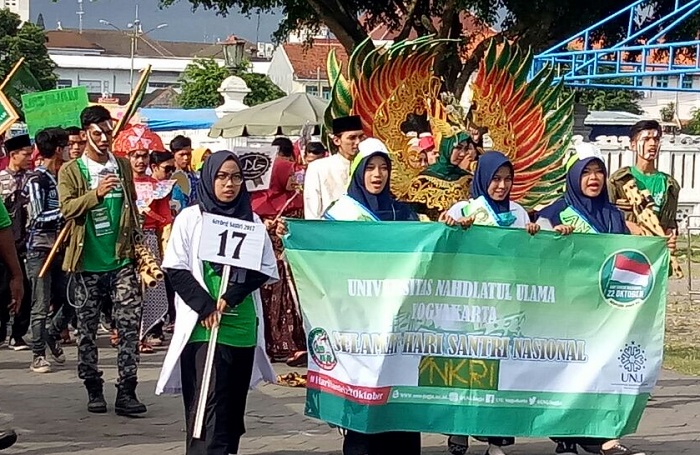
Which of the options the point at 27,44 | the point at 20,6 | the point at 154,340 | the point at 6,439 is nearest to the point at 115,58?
the point at 20,6

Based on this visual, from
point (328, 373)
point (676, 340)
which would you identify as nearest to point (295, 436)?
point (328, 373)

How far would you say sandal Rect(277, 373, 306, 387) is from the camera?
30.9 feet

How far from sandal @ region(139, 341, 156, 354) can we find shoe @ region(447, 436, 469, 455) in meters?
4.60

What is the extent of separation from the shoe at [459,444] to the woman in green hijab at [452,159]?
191 cm

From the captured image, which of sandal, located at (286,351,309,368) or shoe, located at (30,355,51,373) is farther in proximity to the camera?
sandal, located at (286,351,309,368)

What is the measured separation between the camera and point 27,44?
6594 cm

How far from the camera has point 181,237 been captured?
20.7 ft

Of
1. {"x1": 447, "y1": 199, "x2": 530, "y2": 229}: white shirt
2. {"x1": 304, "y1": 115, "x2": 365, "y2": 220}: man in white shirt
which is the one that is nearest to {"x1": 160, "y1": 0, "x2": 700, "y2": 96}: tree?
{"x1": 304, "y1": 115, "x2": 365, "y2": 220}: man in white shirt

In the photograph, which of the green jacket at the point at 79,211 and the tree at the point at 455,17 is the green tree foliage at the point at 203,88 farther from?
the green jacket at the point at 79,211

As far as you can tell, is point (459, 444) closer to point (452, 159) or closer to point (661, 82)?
point (452, 159)

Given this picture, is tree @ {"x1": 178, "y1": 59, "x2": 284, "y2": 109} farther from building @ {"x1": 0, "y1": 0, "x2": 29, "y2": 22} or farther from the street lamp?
building @ {"x1": 0, "y1": 0, "x2": 29, "y2": 22}

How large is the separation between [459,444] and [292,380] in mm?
2621

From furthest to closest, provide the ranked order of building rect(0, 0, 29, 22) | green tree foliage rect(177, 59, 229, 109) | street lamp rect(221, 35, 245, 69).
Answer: building rect(0, 0, 29, 22) < green tree foliage rect(177, 59, 229, 109) < street lamp rect(221, 35, 245, 69)

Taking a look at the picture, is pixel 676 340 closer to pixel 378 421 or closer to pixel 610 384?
pixel 610 384
